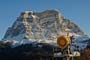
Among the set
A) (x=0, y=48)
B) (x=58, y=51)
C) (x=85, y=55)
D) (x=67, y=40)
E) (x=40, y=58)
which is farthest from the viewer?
(x=0, y=48)

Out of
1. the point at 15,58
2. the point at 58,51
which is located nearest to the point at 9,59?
the point at 15,58

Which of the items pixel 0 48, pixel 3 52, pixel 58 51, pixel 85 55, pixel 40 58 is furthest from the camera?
pixel 0 48

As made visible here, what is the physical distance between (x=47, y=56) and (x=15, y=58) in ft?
24.6

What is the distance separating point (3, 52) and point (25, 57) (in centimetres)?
889

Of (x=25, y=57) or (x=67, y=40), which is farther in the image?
(x=25, y=57)

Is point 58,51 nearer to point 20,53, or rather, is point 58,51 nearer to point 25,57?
point 25,57

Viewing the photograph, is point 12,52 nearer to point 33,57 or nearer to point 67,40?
point 33,57

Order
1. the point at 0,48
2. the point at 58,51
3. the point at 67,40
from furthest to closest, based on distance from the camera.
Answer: the point at 0,48, the point at 58,51, the point at 67,40

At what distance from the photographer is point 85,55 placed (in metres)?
68.8

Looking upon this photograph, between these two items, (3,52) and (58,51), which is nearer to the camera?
(58,51)

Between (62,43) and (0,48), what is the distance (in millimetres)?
78586

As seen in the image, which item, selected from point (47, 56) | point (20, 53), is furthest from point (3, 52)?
point (47, 56)

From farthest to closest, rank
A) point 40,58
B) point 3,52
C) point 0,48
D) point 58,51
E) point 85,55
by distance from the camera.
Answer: point 0,48
point 3,52
point 40,58
point 85,55
point 58,51

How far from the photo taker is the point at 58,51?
34.5 metres
